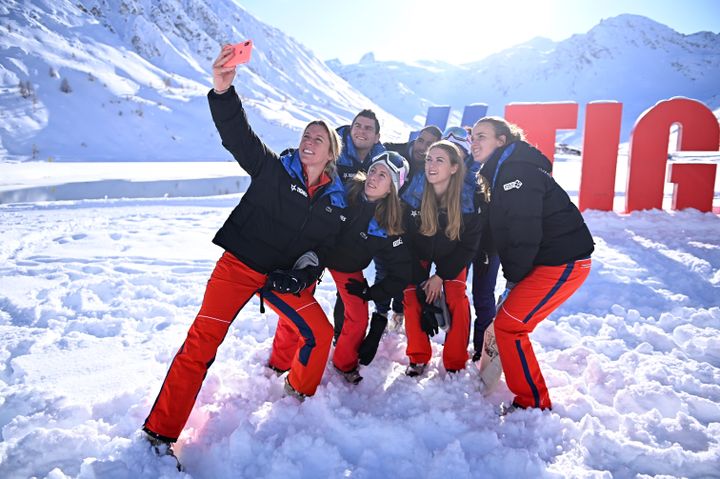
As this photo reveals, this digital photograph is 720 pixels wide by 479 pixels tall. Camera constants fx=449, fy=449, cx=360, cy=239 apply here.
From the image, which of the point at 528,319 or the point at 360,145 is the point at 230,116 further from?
the point at 528,319

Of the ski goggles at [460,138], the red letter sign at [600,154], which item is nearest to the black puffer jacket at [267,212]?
the ski goggles at [460,138]

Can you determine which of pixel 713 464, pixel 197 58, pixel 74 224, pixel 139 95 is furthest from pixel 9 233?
pixel 197 58

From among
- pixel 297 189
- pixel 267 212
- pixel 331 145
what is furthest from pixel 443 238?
pixel 267 212

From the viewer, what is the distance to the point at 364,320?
3258 millimetres

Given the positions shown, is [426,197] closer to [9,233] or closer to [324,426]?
[324,426]

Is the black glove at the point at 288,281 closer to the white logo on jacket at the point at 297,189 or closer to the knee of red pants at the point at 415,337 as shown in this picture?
the white logo on jacket at the point at 297,189

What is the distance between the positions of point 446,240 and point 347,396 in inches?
51.2

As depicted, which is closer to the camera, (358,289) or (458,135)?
(358,289)

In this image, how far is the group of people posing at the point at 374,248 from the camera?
98.7 inches

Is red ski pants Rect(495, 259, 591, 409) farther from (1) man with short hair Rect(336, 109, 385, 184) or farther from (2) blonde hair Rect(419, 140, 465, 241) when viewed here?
(1) man with short hair Rect(336, 109, 385, 184)

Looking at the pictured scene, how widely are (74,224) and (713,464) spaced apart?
8.99 m

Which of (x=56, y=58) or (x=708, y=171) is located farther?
(x=56, y=58)

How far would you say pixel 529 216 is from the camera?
259 centimetres

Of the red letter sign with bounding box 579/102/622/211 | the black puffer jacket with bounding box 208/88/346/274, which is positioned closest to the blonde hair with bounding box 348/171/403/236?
the black puffer jacket with bounding box 208/88/346/274
